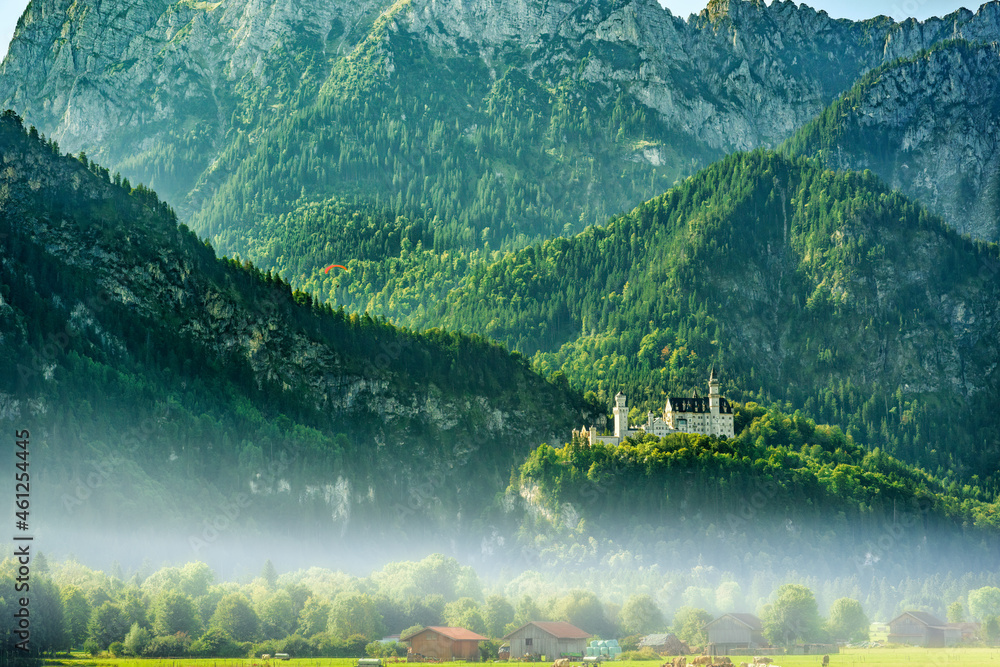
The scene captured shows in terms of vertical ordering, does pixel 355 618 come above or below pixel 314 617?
below

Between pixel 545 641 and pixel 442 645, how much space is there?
13.3m

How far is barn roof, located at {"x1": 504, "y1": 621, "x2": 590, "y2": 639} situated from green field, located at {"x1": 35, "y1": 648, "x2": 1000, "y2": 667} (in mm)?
12228

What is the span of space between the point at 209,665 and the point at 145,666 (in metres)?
6.60


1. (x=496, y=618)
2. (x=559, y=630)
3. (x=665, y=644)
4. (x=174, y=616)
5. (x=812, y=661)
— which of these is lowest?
(x=812, y=661)

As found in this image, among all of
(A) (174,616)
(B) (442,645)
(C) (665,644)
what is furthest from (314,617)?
(C) (665,644)

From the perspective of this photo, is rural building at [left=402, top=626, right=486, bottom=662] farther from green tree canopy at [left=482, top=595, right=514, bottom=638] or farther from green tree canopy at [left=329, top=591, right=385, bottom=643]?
green tree canopy at [left=482, top=595, right=514, bottom=638]

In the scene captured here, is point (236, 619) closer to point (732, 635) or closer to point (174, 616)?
point (174, 616)

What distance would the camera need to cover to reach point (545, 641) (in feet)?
613

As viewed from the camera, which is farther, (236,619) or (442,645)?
(236,619)

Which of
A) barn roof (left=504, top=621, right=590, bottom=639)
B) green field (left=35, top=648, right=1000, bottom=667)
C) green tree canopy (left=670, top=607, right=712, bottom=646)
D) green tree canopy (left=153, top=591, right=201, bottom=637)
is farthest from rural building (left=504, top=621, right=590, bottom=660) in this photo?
green tree canopy (left=153, top=591, right=201, bottom=637)

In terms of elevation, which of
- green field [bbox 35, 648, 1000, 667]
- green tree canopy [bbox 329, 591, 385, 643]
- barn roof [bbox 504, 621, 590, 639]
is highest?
green tree canopy [bbox 329, 591, 385, 643]

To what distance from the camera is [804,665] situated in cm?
16888

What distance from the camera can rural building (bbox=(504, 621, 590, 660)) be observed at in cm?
18538

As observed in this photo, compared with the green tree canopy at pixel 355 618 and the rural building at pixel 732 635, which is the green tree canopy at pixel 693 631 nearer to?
the rural building at pixel 732 635
